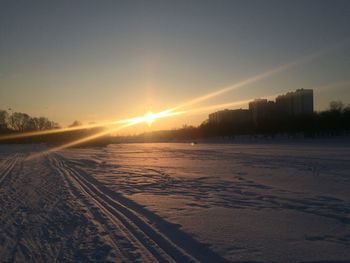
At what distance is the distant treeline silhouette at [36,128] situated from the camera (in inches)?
3807

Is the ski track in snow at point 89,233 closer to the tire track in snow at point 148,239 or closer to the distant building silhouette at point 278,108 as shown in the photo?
the tire track in snow at point 148,239

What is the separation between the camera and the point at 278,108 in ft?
465

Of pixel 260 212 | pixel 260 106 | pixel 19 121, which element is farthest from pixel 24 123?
pixel 260 212

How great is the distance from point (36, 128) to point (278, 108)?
99.9 metres

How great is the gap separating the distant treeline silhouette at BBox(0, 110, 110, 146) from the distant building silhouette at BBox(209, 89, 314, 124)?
5162 cm

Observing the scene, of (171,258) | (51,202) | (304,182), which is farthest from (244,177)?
(171,258)

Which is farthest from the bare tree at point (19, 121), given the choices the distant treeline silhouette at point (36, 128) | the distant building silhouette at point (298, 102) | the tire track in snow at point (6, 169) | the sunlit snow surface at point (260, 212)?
the sunlit snow surface at point (260, 212)

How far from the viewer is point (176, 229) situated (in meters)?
7.84

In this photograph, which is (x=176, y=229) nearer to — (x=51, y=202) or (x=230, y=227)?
(x=230, y=227)

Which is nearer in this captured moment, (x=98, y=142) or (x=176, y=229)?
(x=176, y=229)

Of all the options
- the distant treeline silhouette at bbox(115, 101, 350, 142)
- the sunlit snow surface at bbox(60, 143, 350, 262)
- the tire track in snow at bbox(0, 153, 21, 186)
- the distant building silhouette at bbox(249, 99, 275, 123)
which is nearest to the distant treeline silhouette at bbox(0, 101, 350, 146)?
the distant treeline silhouette at bbox(115, 101, 350, 142)

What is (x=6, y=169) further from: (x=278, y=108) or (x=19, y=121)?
(x=19, y=121)

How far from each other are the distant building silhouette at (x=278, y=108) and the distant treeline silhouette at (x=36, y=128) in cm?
5162

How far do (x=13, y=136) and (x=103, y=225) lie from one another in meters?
137
